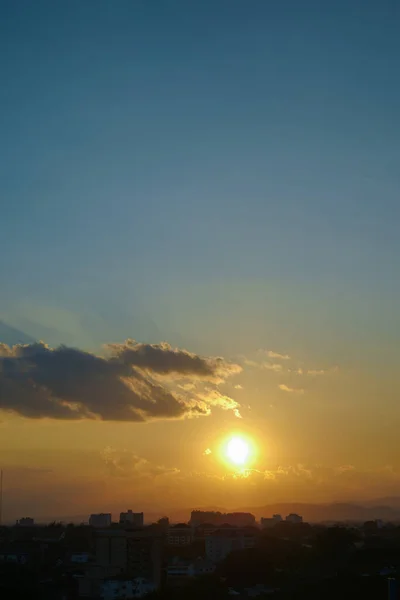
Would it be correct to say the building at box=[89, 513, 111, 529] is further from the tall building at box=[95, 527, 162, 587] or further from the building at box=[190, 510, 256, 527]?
the tall building at box=[95, 527, 162, 587]

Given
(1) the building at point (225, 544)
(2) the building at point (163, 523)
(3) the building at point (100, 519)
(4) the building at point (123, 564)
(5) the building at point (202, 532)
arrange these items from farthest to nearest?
(3) the building at point (100, 519), (2) the building at point (163, 523), (5) the building at point (202, 532), (1) the building at point (225, 544), (4) the building at point (123, 564)

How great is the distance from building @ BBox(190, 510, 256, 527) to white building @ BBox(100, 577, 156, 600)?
5788 centimetres

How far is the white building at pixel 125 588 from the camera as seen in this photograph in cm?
3901

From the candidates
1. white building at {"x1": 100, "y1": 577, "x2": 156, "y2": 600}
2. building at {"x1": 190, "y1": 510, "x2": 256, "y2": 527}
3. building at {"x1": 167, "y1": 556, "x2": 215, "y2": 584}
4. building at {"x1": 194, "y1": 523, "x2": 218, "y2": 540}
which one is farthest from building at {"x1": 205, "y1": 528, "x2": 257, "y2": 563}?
building at {"x1": 190, "y1": 510, "x2": 256, "y2": 527}

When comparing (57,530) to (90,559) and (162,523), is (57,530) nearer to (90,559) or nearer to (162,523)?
(162,523)

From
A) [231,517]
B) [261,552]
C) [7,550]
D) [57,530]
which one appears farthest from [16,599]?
[231,517]

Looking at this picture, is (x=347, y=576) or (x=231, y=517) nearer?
(x=347, y=576)

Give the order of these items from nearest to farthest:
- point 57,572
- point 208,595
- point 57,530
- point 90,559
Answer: point 208,595, point 57,572, point 90,559, point 57,530

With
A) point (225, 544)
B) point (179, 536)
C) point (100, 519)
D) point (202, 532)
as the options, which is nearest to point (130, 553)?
point (225, 544)

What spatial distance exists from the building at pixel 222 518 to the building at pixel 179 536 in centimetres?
2376

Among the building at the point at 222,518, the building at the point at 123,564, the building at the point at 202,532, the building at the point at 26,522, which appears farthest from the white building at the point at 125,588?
the building at the point at 26,522

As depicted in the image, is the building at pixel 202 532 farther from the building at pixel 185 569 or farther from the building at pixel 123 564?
the building at pixel 185 569

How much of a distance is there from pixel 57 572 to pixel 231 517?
57542 millimetres

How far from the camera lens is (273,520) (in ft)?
372
